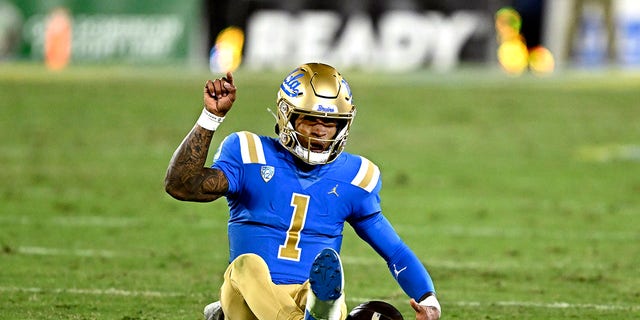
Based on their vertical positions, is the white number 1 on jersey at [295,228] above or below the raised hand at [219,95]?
below

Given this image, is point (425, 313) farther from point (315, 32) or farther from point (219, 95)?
point (315, 32)

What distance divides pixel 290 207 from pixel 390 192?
A: 764 centimetres

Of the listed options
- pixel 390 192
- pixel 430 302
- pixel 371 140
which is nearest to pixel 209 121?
pixel 430 302

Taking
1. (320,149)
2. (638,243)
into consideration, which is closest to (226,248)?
(638,243)

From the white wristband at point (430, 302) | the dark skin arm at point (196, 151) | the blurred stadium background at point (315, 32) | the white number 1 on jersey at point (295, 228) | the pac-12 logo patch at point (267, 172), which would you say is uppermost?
the dark skin arm at point (196, 151)

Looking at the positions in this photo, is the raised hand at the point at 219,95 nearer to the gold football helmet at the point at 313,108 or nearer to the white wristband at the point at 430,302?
the gold football helmet at the point at 313,108

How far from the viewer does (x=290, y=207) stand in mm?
5781

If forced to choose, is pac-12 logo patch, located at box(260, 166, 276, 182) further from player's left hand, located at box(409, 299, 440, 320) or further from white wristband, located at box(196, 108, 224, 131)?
player's left hand, located at box(409, 299, 440, 320)

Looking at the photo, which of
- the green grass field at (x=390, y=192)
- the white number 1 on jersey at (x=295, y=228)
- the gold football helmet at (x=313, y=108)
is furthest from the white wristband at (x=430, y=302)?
the green grass field at (x=390, y=192)

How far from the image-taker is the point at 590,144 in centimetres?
1756

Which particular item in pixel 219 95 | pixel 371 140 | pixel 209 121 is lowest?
pixel 371 140

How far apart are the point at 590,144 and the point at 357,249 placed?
8.31 meters

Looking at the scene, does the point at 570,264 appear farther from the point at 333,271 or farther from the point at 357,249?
the point at 333,271

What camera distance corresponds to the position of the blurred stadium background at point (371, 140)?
832 cm
